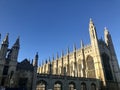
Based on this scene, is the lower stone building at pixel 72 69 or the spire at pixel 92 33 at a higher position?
the spire at pixel 92 33

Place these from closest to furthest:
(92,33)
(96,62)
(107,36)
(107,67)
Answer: (96,62), (107,67), (92,33), (107,36)

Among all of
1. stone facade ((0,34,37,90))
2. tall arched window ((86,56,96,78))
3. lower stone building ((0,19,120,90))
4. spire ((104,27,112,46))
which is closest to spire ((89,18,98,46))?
lower stone building ((0,19,120,90))

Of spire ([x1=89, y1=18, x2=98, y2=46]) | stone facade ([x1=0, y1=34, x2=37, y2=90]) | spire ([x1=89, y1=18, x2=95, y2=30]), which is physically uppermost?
spire ([x1=89, y1=18, x2=95, y2=30])

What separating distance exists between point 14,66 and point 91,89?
26.5 meters

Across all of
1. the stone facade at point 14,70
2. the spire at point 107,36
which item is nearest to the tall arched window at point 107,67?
the spire at point 107,36

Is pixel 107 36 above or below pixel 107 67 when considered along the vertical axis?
above

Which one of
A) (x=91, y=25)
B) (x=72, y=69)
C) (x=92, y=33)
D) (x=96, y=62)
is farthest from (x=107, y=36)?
(x=72, y=69)

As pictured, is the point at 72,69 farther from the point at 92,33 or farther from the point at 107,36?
the point at 107,36

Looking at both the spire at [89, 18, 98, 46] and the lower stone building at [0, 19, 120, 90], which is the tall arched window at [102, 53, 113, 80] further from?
the spire at [89, 18, 98, 46]

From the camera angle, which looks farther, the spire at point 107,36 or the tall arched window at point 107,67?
the spire at point 107,36

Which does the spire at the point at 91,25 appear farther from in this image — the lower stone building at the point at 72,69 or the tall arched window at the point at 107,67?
the tall arched window at the point at 107,67

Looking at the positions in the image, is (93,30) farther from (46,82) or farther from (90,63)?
(46,82)

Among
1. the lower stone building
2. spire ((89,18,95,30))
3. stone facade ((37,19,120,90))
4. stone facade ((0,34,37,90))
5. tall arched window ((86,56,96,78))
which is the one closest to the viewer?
stone facade ((0,34,37,90))

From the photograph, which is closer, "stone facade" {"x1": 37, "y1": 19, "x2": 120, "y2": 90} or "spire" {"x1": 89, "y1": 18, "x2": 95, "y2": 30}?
"stone facade" {"x1": 37, "y1": 19, "x2": 120, "y2": 90}
